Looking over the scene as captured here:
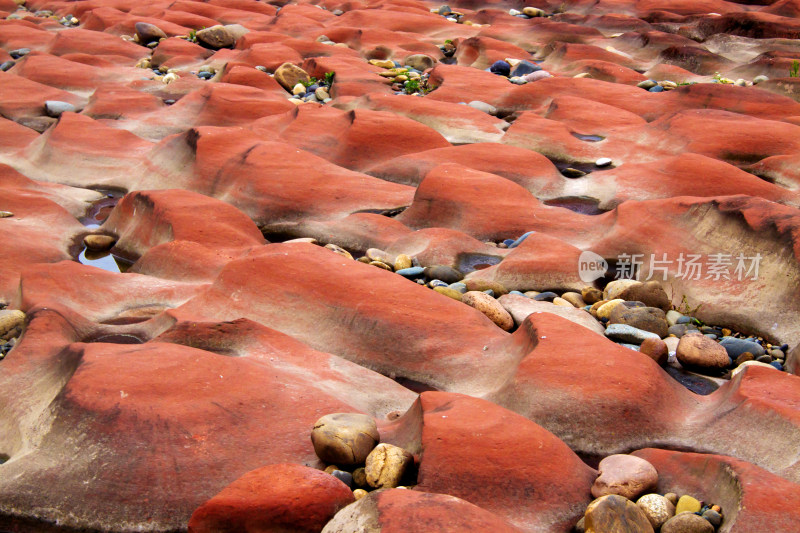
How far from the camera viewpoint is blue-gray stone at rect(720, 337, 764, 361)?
402 centimetres

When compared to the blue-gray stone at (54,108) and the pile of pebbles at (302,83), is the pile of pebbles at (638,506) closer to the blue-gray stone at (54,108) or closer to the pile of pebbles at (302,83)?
the pile of pebbles at (302,83)

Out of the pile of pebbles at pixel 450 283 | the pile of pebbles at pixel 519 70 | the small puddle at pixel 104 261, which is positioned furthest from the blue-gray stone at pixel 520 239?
the pile of pebbles at pixel 519 70

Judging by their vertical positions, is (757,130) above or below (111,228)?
above

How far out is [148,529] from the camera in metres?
2.67

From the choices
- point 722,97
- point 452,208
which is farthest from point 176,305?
point 722,97

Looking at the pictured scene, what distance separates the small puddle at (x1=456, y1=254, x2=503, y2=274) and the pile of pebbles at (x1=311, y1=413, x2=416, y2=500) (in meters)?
2.19

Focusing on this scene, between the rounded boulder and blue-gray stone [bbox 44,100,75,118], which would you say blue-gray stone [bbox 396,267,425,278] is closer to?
the rounded boulder

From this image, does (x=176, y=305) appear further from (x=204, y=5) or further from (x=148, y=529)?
(x=204, y=5)

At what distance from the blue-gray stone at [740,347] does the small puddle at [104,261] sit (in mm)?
3823

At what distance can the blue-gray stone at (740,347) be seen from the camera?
402cm

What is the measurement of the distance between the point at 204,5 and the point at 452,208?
1018cm

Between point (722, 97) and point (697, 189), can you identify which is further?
point (722, 97)

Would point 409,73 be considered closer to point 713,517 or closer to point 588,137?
point 588,137

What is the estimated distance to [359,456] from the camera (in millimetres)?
2842
